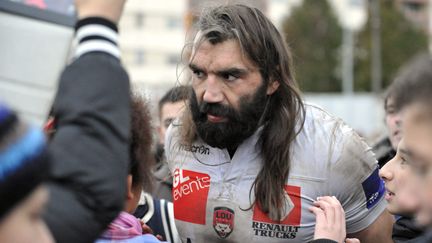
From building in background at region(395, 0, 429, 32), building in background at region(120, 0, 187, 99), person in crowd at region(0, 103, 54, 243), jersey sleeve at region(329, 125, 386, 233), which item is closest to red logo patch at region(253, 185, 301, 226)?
jersey sleeve at region(329, 125, 386, 233)

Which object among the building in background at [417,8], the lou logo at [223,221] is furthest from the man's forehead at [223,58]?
the building in background at [417,8]

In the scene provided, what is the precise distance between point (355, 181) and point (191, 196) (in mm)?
638

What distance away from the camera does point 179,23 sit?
6312cm

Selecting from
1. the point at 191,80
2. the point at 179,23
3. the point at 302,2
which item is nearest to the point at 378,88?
the point at 302,2

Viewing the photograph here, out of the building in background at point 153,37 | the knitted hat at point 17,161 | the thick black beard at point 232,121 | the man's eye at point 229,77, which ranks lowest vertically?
the building in background at point 153,37

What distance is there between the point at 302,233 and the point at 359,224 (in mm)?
270

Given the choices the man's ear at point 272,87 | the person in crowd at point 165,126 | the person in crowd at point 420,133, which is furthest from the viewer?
the person in crowd at point 165,126

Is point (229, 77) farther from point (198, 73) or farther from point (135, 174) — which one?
point (135, 174)

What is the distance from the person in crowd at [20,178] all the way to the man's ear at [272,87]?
1.84 meters

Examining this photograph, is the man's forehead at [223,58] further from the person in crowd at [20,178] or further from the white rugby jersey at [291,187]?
the person in crowd at [20,178]

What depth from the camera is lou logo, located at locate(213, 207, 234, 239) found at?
3277mm

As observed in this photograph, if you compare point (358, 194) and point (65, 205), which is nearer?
point (65, 205)

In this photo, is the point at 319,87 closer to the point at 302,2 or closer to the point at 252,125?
the point at 302,2

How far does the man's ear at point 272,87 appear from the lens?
3.48m
